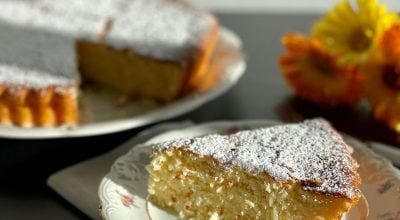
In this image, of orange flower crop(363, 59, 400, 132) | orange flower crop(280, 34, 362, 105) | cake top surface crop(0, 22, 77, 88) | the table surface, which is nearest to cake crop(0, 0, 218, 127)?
cake top surface crop(0, 22, 77, 88)

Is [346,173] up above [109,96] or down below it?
above

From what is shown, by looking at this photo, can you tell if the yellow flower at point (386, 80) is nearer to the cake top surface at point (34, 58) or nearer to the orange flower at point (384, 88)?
the orange flower at point (384, 88)

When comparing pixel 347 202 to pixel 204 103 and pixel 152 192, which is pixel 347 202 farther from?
pixel 204 103

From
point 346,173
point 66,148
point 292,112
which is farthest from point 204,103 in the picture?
point 346,173

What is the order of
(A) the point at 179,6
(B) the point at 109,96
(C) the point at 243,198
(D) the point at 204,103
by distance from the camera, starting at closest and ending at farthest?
(C) the point at 243,198 → (D) the point at 204,103 → (B) the point at 109,96 → (A) the point at 179,6

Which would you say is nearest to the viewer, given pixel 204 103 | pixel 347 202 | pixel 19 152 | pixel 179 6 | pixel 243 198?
pixel 347 202

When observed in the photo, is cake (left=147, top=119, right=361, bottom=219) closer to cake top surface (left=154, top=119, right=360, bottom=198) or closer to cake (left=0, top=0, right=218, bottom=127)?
cake top surface (left=154, top=119, right=360, bottom=198)

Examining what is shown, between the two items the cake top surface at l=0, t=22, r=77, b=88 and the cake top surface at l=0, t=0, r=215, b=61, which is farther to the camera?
the cake top surface at l=0, t=0, r=215, b=61
